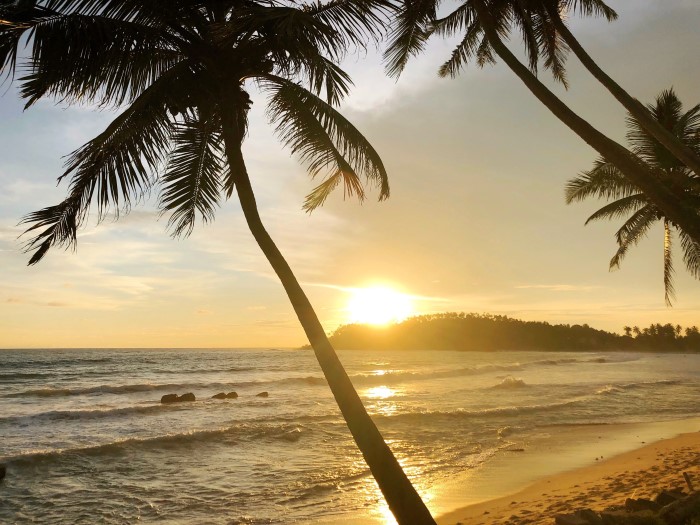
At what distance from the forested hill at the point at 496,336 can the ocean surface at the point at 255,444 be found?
3538 inches

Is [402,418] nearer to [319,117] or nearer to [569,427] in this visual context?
[569,427]

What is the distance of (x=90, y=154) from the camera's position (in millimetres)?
4812

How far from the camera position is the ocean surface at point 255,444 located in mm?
8633

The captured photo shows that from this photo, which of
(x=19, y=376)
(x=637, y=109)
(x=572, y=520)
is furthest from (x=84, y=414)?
(x=19, y=376)

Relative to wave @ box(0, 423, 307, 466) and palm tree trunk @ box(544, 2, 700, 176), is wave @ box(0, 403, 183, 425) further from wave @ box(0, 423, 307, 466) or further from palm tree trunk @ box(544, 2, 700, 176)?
palm tree trunk @ box(544, 2, 700, 176)

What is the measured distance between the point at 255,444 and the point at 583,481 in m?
8.08

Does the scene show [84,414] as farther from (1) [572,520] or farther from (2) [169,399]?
(1) [572,520]

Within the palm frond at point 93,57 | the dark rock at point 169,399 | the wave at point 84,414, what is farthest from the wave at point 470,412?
the palm frond at point 93,57

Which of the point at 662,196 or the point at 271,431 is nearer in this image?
the point at 662,196

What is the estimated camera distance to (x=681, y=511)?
16.1 feet

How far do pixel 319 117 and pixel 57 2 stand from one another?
8.65ft

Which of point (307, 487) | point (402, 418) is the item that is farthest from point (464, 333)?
point (307, 487)

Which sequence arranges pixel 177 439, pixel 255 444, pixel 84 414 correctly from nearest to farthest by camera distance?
pixel 255 444
pixel 177 439
pixel 84 414

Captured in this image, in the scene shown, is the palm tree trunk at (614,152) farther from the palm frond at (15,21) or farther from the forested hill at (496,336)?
the forested hill at (496,336)
